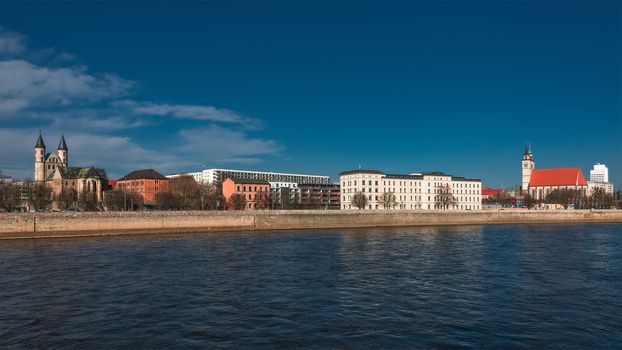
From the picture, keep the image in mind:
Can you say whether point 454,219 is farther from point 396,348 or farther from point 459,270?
point 396,348

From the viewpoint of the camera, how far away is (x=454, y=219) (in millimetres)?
93312

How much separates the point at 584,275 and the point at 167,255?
1166 inches

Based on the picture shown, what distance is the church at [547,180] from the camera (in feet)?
561

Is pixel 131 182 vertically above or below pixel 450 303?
above

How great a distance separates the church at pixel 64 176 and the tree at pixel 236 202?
3168 cm

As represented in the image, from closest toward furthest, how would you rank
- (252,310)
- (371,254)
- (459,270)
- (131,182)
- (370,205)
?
(252,310) < (459,270) < (371,254) < (370,205) < (131,182)

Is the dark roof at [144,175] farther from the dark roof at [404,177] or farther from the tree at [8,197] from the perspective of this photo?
the dark roof at [404,177]

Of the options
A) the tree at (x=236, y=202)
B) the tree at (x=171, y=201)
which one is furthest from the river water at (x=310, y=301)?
the tree at (x=236, y=202)

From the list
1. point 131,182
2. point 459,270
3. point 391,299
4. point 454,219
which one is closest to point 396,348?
point 391,299

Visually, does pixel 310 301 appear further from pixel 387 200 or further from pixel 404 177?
pixel 404 177

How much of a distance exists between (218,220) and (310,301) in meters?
50.7

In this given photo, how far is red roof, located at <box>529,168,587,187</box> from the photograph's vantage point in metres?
171

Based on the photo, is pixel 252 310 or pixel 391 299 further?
pixel 391 299

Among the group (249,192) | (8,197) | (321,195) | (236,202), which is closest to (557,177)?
(321,195)
